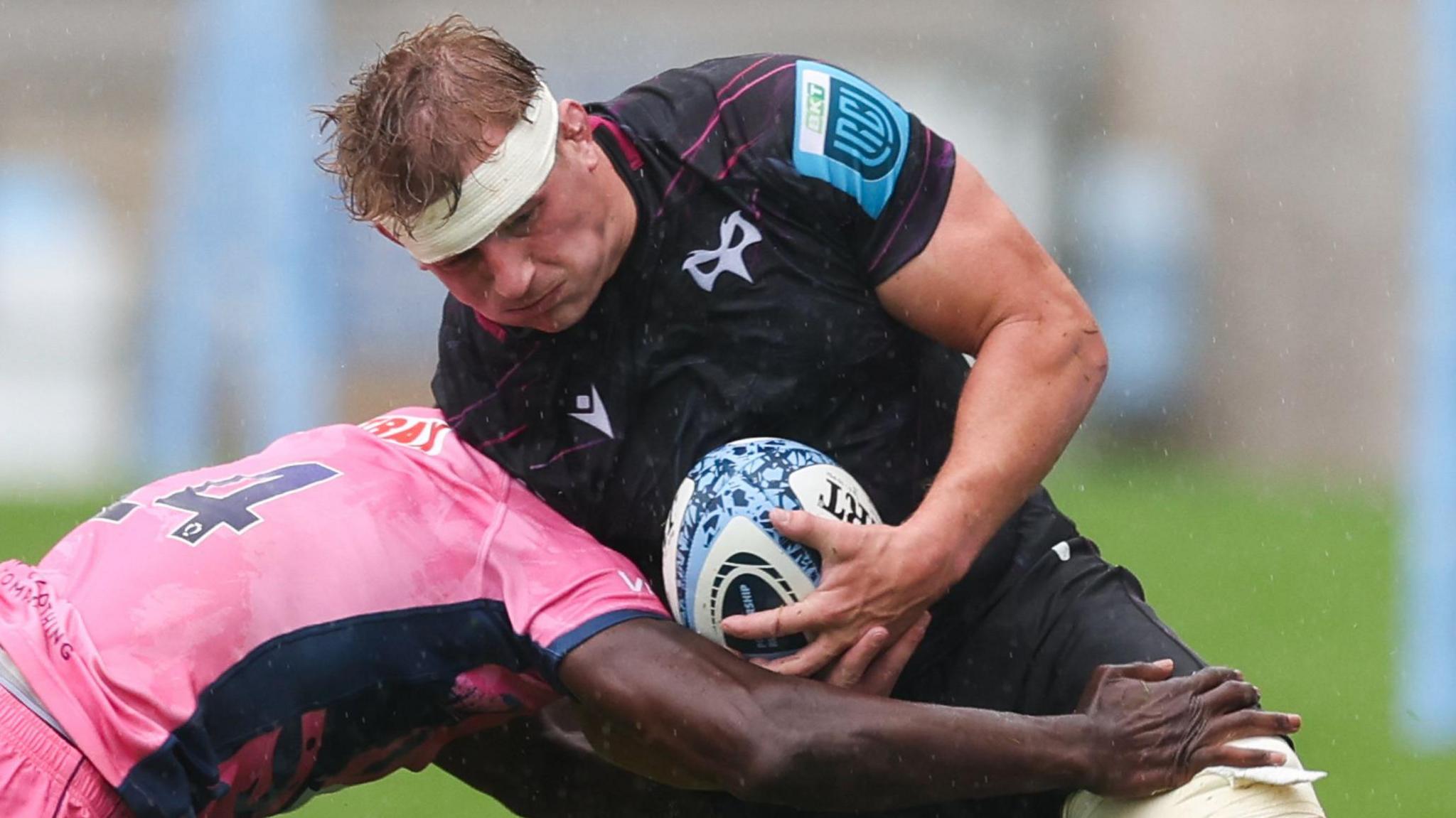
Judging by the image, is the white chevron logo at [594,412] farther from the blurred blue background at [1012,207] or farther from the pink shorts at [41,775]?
the blurred blue background at [1012,207]

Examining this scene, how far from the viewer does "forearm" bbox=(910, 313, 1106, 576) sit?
4.30 metres

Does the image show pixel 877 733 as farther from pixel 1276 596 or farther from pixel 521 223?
pixel 1276 596

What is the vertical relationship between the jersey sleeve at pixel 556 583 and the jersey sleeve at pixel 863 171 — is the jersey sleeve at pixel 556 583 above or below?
below

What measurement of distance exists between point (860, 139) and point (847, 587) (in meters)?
0.94

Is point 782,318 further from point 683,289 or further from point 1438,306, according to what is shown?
point 1438,306

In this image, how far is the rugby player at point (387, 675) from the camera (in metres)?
4.16

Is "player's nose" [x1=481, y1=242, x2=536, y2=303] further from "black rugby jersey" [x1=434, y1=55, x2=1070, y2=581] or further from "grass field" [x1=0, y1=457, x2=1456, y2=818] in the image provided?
"grass field" [x1=0, y1=457, x2=1456, y2=818]

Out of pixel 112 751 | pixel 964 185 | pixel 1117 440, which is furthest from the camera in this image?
pixel 1117 440

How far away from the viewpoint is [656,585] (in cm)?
472

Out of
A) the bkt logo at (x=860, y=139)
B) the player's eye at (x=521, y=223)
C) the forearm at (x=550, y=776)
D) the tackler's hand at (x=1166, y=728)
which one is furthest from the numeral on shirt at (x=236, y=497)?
the tackler's hand at (x=1166, y=728)

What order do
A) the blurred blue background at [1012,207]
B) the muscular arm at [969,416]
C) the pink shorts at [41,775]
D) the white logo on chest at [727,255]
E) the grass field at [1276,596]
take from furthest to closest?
the blurred blue background at [1012,207] → the grass field at [1276,596] → the white logo on chest at [727,255] → the muscular arm at [969,416] → the pink shorts at [41,775]

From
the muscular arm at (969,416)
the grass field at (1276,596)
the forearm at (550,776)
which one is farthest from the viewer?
the grass field at (1276,596)

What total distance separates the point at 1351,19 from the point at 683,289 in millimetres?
15718

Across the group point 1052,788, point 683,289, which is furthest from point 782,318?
point 1052,788
